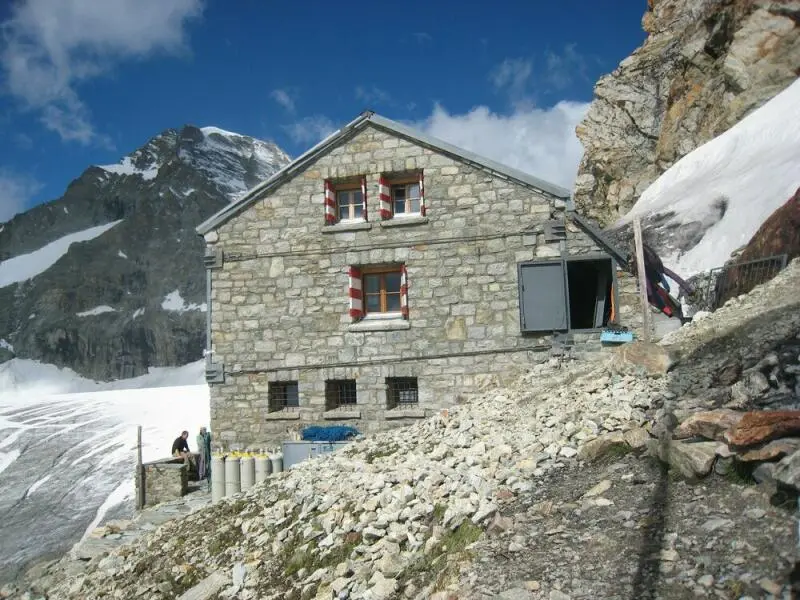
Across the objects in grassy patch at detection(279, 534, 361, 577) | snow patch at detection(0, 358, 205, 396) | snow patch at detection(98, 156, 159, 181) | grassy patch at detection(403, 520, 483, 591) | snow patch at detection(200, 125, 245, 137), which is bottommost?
snow patch at detection(0, 358, 205, 396)

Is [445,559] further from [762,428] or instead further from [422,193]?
[422,193]

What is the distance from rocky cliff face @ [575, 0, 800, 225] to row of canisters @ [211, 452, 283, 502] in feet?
99.1

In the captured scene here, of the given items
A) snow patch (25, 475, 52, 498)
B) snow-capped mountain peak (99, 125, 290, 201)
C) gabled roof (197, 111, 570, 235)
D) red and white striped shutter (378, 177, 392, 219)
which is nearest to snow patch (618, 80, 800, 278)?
gabled roof (197, 111, 570, 235)

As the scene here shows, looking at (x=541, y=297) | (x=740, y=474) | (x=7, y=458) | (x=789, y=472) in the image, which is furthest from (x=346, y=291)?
(x=7, y=458)

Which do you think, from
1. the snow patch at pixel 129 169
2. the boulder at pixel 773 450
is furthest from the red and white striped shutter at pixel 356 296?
the snow patch at pixel 129 169

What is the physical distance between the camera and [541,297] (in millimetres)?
13023

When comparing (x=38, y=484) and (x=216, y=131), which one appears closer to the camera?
(x=38, y=484)

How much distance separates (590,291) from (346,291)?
24.3 ft

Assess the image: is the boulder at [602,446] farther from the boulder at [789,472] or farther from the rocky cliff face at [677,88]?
the rocky cliff face at [677,88]

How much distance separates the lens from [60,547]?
52.9 ft

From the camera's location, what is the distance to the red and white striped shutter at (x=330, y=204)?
1408 centimetres

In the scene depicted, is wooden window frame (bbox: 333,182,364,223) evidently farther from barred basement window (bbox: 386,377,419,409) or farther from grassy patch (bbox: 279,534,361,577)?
grassy patch (bbox: 279,534,361,577)

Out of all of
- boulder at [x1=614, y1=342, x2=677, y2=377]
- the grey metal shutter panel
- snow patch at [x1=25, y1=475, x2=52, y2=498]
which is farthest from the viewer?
snow patch at [x1=25, y1=475, x2=52, y2=498]

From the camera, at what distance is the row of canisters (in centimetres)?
1259
